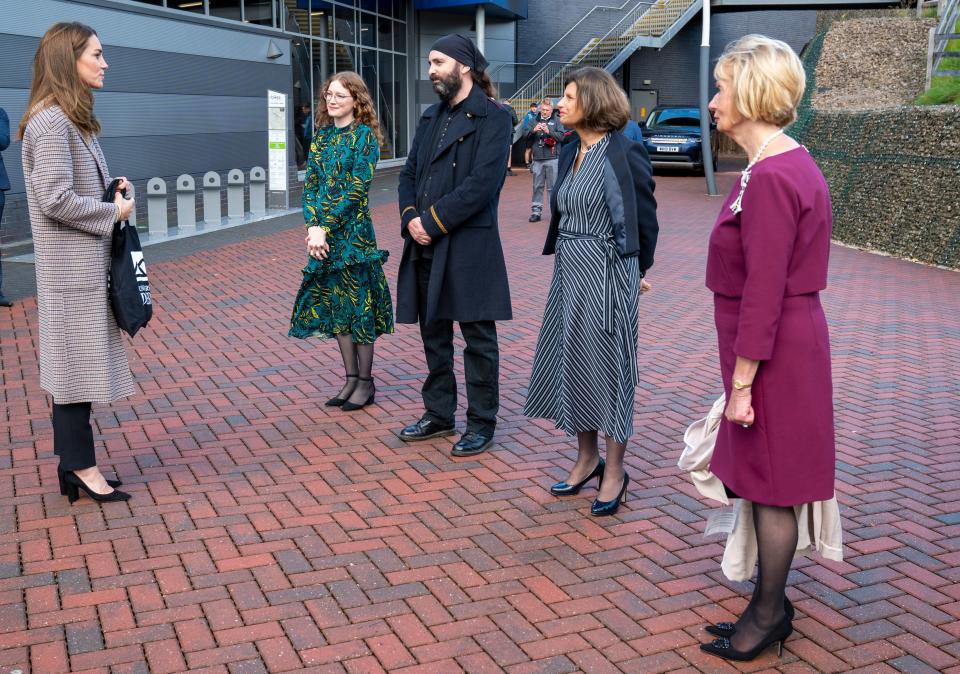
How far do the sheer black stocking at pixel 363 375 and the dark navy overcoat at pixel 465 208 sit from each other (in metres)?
0.90

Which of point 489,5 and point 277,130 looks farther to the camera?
point 489,5

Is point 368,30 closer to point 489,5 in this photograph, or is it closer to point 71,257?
point 489,5

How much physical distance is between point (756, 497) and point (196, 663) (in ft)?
5.98

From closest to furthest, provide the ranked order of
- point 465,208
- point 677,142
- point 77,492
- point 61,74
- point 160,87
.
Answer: point 61,74
point 77,492
point 465,208
point 160,87
point 677,142

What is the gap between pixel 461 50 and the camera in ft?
Result: 16.9

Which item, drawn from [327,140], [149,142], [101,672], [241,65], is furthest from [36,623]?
[241,65]

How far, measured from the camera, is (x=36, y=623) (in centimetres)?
354

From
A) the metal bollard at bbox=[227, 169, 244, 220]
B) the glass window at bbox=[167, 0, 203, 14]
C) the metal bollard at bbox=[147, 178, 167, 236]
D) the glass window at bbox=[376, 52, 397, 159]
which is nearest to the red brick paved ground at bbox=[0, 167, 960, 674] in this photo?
the metal bollard at bbox=[147, 178, 167, 236]

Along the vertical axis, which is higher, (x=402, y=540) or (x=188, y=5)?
(x=188, y=5)

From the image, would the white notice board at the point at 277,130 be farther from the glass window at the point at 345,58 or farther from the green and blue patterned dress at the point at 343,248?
the green and blue patterned dress at the point at 343,248

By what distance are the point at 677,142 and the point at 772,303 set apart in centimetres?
2247

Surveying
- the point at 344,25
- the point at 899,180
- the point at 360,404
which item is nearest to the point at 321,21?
the point at 344,25

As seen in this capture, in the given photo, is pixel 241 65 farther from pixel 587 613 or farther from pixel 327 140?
pixel 587 613

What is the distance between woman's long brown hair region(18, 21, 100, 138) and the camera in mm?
4234
